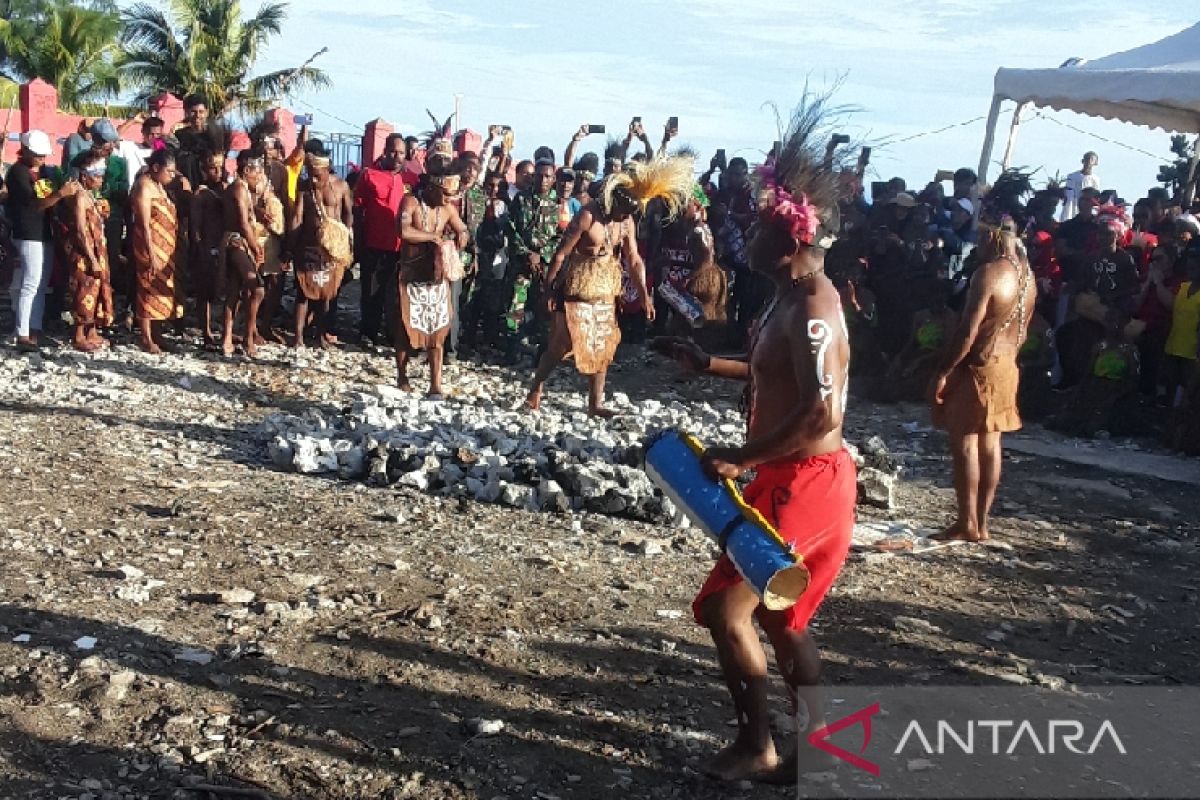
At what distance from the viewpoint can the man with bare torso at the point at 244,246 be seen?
34.1 ft

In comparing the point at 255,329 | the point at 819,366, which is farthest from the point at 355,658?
the point at 255,329

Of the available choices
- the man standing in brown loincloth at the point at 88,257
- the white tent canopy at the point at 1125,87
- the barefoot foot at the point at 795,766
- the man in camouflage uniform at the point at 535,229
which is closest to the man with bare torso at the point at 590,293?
the man in camouflage uniform at the point at 535,229

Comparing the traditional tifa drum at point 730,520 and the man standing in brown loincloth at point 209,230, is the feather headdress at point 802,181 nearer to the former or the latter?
the traditional tifa drum at point 730,520

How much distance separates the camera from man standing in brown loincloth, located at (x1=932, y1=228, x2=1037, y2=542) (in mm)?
6418

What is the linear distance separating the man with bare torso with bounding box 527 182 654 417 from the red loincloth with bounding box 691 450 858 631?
566 centimetres

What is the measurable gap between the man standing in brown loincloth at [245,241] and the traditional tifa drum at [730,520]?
7557 mm

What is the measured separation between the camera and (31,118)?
20.6 metres

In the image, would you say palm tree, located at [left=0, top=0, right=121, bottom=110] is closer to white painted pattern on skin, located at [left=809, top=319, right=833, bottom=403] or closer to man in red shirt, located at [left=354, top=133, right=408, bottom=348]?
man in red shirt, located at [left=354, top=133, right=408, bottom=348]

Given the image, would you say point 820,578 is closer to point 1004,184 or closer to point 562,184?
point 562,184

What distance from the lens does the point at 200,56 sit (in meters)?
27.3

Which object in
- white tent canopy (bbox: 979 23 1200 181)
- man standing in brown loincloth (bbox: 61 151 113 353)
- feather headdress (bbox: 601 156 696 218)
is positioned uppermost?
white tent canopy (bbox: 979 23 1200 181)

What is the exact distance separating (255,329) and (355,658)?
7169 millimetres

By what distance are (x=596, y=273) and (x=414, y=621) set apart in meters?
4.80

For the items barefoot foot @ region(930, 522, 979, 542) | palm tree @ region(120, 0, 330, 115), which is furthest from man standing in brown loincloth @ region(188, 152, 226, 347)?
palm tree @ region(120, 0, 330, 115)
